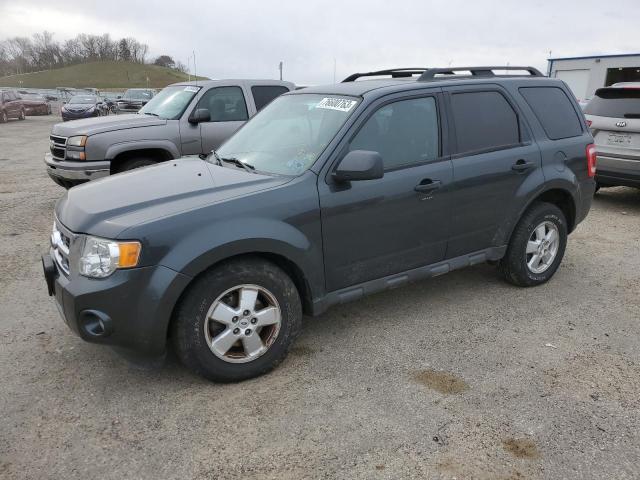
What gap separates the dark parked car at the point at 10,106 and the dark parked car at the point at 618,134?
26398 mm

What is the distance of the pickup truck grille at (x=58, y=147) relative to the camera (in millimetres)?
7191

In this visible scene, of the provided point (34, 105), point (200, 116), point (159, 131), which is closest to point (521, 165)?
point (200, 116)

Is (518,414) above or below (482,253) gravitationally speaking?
below

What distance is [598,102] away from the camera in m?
7.86

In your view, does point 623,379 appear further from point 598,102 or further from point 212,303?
point 598,102

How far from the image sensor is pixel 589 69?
2370 centimetres

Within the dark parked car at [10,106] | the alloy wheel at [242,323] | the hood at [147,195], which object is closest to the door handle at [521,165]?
the hood at [147,195]

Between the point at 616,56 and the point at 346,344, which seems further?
the point at 616,56

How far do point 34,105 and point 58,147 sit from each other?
28.1 metres

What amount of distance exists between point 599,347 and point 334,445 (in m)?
2.18

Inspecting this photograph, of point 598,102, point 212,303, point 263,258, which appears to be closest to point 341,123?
point 263,258

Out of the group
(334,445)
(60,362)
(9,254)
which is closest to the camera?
(334,445)

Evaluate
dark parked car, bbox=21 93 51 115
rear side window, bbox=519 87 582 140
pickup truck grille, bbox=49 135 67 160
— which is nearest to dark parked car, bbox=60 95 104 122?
dark parked car, bbox=21 93 51 115

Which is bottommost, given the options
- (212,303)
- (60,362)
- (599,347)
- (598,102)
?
(599,347)
